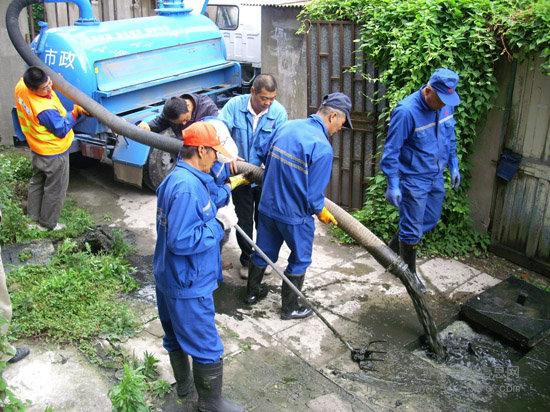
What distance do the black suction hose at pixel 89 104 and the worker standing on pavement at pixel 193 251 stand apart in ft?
7.14

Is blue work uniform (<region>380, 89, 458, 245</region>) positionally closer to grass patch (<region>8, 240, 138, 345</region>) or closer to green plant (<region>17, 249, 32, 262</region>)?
grass patch (<region>8, 240, 138, 345</region>)

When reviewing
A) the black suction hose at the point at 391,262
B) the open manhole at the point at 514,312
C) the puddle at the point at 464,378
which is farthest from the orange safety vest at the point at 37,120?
the open manhole at the point at 514,312

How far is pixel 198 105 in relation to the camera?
5.42m

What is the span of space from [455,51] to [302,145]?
2.22 meters

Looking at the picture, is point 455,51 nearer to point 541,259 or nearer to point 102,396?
point 541,259

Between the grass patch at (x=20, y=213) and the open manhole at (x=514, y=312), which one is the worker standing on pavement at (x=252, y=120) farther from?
the open manhole at (x=514, y=312)

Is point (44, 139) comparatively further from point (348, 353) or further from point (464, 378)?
point (464, 378)

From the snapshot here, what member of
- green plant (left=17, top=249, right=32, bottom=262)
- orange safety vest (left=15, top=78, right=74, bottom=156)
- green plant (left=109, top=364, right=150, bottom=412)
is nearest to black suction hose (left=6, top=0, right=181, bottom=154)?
orange safety vest (left=15, top=78, right=74, bottom=156)

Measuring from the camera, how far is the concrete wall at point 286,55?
23.6 feet

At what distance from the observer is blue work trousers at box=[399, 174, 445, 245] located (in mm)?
5277

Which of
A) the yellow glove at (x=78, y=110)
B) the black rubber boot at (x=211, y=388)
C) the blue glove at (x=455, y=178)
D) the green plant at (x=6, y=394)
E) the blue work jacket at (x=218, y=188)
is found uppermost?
the blue work jacket at (x=218, y=188)

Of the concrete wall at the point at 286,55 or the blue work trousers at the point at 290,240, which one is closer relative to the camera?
the blue work trousers at the point at 290,240

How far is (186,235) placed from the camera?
325 centimetres

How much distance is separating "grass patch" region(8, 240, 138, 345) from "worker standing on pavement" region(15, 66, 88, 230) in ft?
2.89
